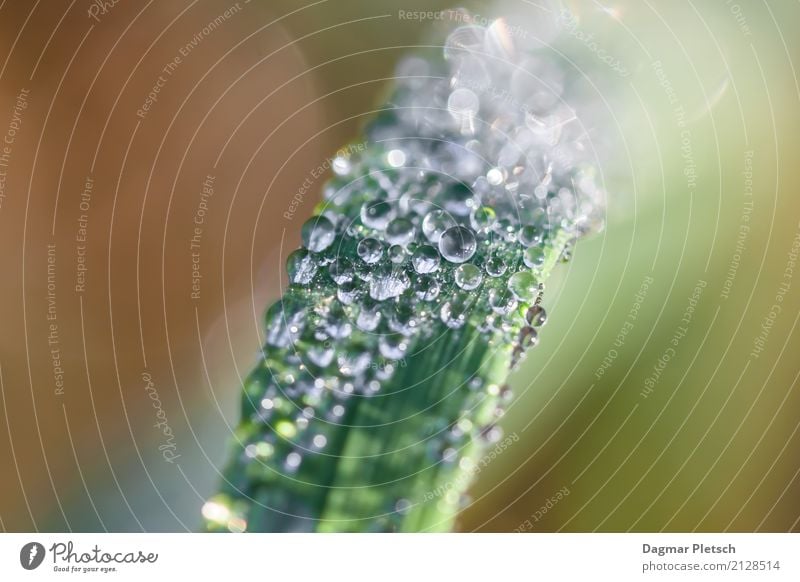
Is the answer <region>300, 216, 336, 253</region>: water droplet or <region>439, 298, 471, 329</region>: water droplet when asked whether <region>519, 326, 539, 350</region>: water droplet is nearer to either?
<region>439, 298, 471, 329</region>: water droplet

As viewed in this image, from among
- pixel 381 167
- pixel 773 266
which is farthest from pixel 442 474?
pixel 773 266

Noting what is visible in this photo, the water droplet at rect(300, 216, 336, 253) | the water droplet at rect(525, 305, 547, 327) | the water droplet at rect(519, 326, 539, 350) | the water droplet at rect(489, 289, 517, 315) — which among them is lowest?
the water droplet at rect(519, 326, 539, 350)

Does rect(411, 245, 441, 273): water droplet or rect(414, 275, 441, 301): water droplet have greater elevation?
rect(411, 245, 441, 273): water droplet

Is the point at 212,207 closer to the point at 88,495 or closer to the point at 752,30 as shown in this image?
the point at 88,495

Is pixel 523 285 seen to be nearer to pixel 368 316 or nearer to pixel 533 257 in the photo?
pixel 533 257
